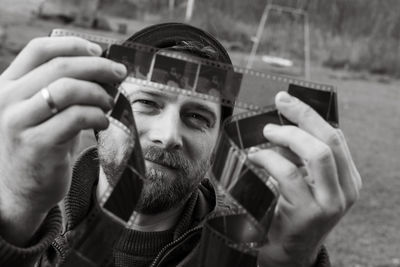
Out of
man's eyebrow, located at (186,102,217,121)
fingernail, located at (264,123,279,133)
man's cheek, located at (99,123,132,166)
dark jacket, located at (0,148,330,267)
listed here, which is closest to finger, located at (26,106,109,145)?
dark jacket, located at (0,148,330,267)

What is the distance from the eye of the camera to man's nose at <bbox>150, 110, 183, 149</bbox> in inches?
75.1

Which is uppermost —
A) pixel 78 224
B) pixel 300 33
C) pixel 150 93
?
pixel 150 93

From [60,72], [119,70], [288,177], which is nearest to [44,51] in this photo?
[60,72]

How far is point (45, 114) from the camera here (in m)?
1.23

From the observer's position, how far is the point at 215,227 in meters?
1.50

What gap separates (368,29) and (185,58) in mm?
15573

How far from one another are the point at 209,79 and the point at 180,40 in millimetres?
473

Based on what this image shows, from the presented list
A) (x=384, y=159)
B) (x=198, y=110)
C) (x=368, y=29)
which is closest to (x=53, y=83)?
(x=198, y=110)

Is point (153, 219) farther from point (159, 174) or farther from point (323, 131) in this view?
point (323, 131)

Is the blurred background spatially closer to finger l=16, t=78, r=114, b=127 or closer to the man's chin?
the man's chin

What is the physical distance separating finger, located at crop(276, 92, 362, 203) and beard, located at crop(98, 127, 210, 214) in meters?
0.62

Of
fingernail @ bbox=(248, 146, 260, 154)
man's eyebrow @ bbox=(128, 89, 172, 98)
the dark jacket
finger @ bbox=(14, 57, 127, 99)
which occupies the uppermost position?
finger @ bbox=(14, 57, 127, 99)

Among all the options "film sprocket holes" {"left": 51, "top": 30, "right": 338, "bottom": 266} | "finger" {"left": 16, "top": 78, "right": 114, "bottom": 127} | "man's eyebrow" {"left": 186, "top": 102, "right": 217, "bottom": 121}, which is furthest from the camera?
"man's eyebrow" {"left": 186, "top": 102, "right": 217, "bottom": 121}

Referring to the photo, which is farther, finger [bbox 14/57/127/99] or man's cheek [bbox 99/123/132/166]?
man's cheek [bbox 99/123/132/166]
